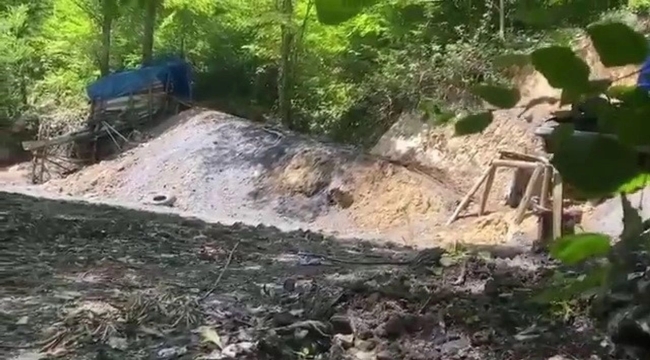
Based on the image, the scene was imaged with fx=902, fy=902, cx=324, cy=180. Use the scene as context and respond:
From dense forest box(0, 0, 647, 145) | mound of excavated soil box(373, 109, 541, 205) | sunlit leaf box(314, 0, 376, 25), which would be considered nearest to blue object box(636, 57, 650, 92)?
sunlit leaf box(314, 0, 376, 25)

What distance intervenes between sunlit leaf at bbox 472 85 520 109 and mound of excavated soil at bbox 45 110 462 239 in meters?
9.02

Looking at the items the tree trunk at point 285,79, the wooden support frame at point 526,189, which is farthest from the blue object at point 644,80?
the tree trunk at point 285,79

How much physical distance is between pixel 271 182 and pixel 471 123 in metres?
11.1

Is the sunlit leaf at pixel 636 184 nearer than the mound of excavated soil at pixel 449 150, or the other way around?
the sunlit leaf at pixel 636 184

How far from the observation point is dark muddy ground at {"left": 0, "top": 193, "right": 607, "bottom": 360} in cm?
280

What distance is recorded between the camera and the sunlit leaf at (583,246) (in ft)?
1.88

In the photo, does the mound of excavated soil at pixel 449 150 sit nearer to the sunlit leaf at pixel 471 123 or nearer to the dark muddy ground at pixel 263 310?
the dark muddy ground at pixel 263 310

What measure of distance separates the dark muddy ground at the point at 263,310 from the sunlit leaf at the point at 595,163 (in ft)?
6.21

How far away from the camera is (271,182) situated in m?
11.7

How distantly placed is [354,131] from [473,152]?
3.38 metres

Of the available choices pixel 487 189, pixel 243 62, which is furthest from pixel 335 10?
pixel 243 62

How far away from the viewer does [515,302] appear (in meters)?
3.06

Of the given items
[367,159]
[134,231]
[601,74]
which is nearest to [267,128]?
[367,159]

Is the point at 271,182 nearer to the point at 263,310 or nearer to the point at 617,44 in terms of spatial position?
the point at 263,310
